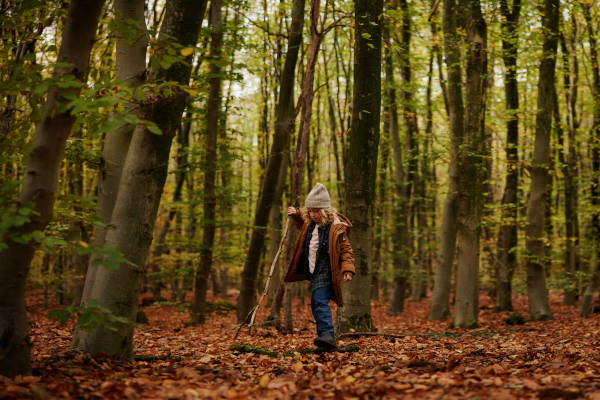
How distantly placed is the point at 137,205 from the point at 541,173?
10.9 m

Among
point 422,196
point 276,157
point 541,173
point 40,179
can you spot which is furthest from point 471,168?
point 422,196

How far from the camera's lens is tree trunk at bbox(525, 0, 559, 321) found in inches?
461

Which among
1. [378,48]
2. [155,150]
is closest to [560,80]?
[378,48]

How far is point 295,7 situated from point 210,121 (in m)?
3.47

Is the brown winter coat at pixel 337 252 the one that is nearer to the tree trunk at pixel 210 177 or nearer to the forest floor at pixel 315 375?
the forest floor at pixel 315 375

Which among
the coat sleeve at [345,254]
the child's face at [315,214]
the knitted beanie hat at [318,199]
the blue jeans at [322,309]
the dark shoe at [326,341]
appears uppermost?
the knitted beanie hat at [318,199]

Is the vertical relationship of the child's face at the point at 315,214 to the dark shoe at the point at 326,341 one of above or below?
above

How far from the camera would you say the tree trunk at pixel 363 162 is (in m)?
7.35

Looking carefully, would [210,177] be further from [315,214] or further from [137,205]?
[137,205]

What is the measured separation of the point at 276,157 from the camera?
10461mm

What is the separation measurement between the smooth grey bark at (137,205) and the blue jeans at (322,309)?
2.25 metres

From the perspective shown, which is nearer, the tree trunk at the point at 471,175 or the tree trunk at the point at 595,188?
the tree trunk at the point at 471,175

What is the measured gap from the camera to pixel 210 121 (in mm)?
11695

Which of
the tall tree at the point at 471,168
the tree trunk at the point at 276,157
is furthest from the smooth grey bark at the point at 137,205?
the tall tree at the point at 471,168
